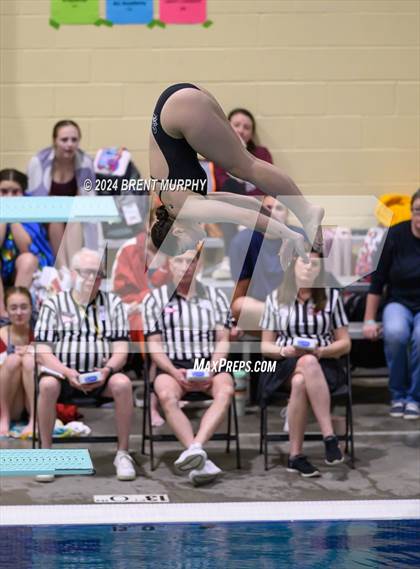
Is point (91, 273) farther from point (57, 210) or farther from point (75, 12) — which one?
point (75, 12)

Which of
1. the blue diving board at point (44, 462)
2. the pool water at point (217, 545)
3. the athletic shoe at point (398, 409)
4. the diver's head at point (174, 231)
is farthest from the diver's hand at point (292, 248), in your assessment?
the athletic shoe at point (398, 409)

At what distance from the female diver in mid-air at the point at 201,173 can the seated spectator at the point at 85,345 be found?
1433mm

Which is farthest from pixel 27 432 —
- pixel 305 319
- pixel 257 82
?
pixel 257 82

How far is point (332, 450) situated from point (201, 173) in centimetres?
212

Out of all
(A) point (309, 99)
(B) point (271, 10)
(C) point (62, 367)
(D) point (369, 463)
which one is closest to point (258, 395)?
(D) point (369, 463)

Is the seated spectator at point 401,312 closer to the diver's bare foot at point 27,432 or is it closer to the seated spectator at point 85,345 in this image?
the seated spectator at point 85,345

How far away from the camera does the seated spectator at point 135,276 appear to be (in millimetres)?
6250

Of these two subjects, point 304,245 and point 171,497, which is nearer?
point 304,245

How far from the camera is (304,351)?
5777 mm

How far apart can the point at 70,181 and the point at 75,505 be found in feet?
7.20

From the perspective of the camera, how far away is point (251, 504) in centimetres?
527

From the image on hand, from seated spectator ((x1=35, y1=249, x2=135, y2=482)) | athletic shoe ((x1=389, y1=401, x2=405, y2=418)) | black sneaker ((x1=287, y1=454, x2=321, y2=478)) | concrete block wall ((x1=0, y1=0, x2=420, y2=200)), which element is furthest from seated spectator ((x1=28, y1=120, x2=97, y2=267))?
athletic shoe ((x1=389, y1=401, x2=405, y2=418))

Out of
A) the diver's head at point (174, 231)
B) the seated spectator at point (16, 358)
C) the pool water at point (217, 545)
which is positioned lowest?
the pool water at point (217, 545)

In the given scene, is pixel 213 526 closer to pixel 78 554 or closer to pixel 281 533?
pixel 281 533
